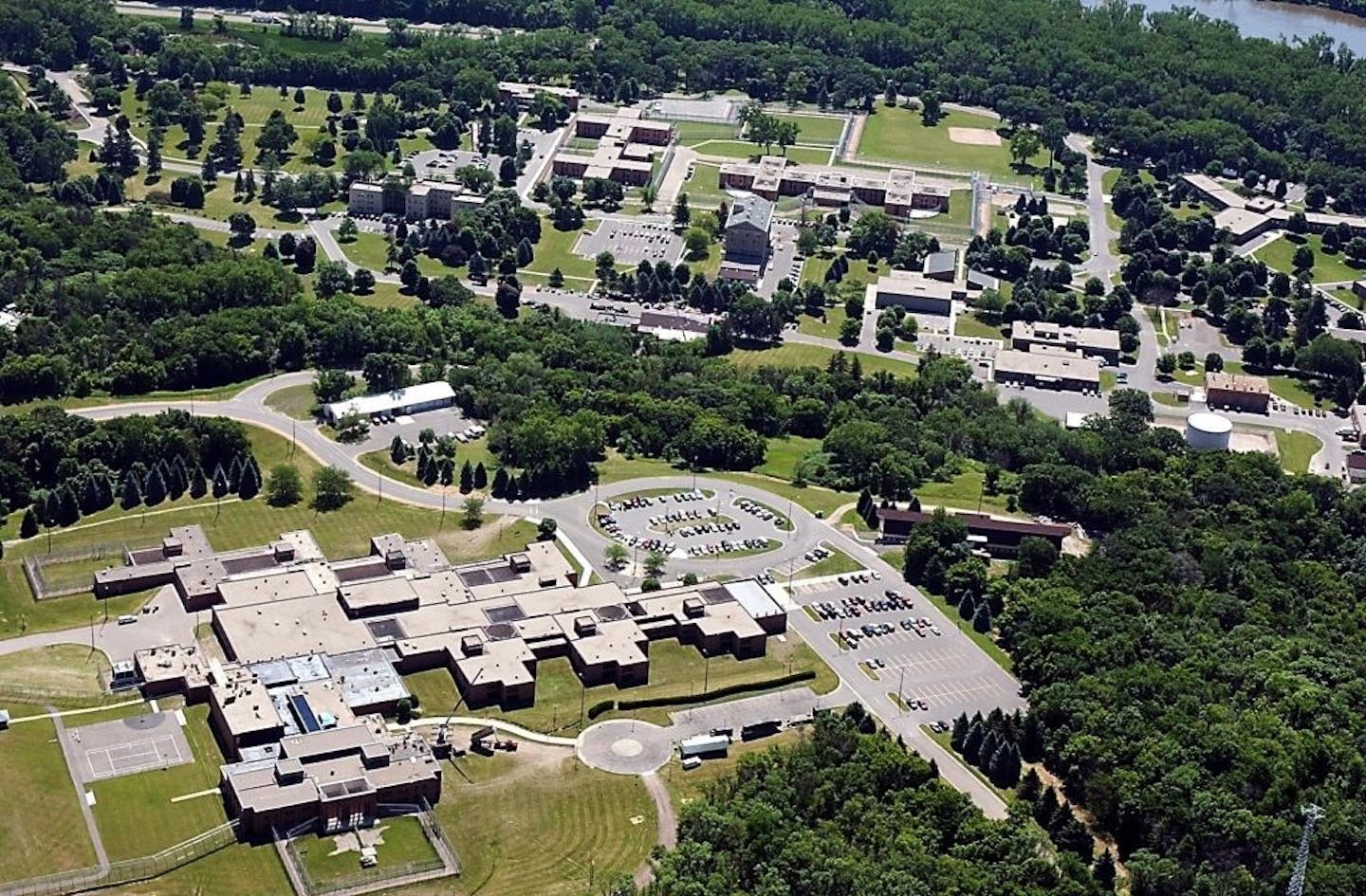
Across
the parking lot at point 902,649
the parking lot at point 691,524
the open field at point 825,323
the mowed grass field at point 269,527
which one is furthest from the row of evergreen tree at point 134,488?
the open field at point 825,323

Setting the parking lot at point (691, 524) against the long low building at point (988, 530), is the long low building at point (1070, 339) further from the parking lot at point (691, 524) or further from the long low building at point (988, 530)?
the parking lot at point (691, 524)

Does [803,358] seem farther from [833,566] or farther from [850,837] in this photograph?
[850,837]

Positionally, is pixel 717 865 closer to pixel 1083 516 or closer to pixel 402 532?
pixel 402 532

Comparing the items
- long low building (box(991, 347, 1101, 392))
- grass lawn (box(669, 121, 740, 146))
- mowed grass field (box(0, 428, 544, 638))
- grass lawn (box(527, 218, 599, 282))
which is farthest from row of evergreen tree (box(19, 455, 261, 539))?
grass lawn (box(669, 121, 740, 146))

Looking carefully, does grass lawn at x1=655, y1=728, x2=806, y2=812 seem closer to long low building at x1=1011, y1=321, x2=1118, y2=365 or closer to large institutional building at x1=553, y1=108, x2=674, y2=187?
long low building at x1=1011, y1=321, x2=1118, y2=365

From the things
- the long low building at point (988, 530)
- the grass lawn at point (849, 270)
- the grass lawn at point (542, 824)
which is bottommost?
the grass lawn at point (542, 824)
